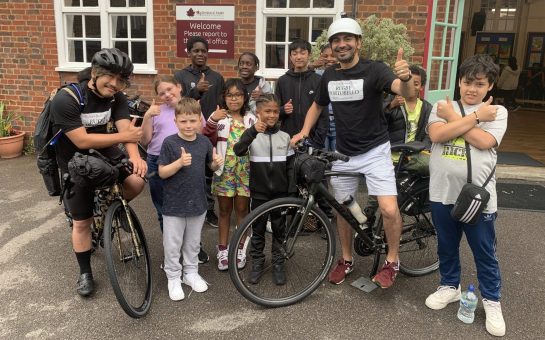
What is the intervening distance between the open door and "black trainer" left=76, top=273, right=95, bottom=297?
15.5 ft

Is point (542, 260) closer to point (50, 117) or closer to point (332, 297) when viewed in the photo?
point (332, 297)

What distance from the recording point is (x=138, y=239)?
301 centimetres

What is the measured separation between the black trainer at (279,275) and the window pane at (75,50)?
5.64 m

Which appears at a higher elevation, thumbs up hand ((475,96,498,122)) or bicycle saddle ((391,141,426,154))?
thumbs up hand ((475,96,498,122))

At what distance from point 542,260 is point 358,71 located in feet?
7.73

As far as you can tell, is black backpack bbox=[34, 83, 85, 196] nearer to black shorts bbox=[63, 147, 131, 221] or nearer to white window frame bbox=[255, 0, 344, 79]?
black shorts bbox=[63, 147, 131, 221]

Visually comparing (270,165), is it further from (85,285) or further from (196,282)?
(85,285)

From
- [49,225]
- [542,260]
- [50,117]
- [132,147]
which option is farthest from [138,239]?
[542,260]

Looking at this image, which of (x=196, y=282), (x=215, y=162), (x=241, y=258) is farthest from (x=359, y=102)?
(x=196, y=282)

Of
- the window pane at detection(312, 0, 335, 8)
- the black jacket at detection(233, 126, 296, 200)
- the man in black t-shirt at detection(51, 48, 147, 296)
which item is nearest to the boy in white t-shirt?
the black jacket at detection(233, 126, 296, 200)

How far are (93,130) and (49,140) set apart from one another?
28 cm

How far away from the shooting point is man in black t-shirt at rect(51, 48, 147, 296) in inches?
108

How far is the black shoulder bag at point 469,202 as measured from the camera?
252 centimetres

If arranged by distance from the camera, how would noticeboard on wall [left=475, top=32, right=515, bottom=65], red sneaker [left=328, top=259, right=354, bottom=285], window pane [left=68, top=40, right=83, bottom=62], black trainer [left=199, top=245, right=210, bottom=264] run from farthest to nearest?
1. noticeboard on wall [left=475, top=32, right=515, bottom=65]
2. window pane [left=68, top=40, right=83, bottom=62]
3. black trainer [left=199, top=245, right=210, bottom=264]
4. red sneaker [left=328, top=259, right=354, bottom=285]
